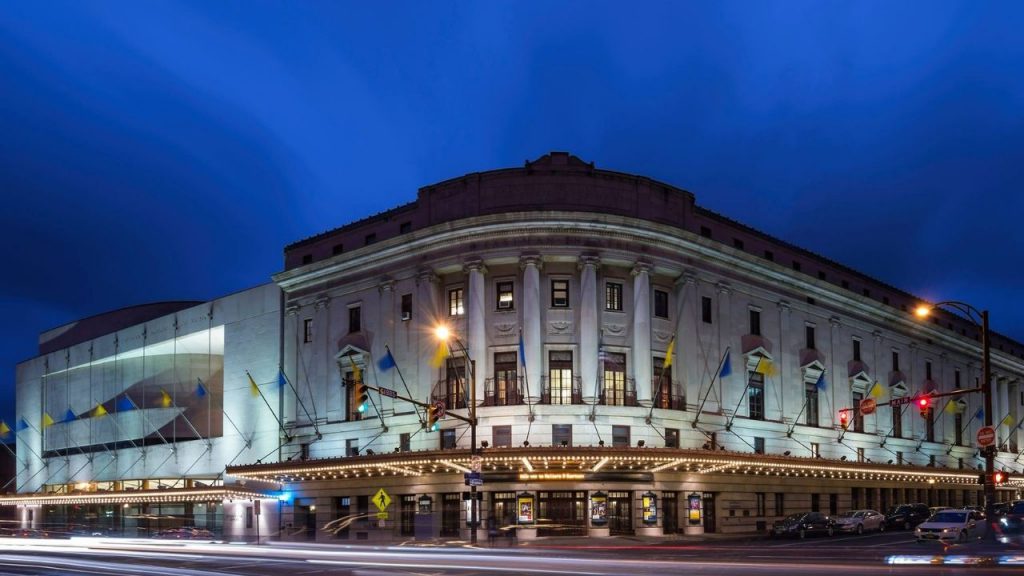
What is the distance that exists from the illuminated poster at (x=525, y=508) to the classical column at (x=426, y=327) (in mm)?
7867

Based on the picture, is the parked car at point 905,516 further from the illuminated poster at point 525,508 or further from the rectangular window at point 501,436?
the rectangular window at point 501,436

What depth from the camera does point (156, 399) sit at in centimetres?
7550

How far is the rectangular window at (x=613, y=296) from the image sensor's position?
52000 mm

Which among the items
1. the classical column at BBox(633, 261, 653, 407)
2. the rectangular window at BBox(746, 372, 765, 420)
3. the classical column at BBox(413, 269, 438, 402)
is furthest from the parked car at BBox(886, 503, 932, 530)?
the classical column at BBox(413, 269, 438, 402)

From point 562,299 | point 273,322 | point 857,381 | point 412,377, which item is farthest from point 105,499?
point 857,381

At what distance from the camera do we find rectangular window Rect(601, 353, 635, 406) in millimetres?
50469

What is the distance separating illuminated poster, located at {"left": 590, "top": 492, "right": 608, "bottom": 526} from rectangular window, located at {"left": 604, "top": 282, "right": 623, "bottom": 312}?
31.9 ft

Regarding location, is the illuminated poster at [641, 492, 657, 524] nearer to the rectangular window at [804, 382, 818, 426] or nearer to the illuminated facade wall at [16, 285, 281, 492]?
the rectangular window at [804, 382, 818, 426]

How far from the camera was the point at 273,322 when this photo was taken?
63.4 meters

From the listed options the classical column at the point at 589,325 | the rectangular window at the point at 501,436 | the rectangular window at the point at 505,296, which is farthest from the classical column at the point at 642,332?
the rectangular window at the point at 501,436

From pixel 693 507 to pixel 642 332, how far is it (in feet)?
31.7

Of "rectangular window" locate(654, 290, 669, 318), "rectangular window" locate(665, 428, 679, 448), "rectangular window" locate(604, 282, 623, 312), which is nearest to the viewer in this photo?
"rectangular window" locate(665, 428, 679, 448)

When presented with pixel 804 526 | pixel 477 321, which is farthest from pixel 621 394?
pixel 804 526

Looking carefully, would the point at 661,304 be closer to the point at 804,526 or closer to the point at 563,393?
the point at 563,393
